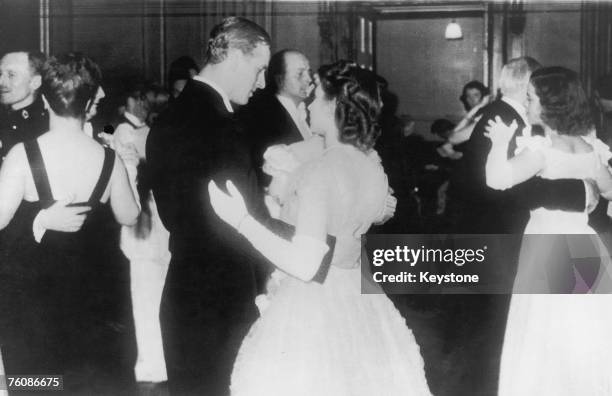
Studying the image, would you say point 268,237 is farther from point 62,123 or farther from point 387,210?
point 62,123

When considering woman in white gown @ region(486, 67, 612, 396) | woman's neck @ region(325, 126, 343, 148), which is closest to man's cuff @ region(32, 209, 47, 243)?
woman's neck @ region(325, 126, 343, 148)

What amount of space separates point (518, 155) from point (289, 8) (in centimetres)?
392

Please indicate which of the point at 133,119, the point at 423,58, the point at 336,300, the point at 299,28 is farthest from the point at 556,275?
the point at 423,58

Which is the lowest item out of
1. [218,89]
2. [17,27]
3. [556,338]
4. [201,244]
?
[556,338]

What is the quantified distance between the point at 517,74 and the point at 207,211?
149cm

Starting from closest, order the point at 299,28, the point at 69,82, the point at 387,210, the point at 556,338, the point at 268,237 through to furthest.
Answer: the point at 268,237
the point at 69,82
the point at 387,210
the point at 556,338
the point at 299,28

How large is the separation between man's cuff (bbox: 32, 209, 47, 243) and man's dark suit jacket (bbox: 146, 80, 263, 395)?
0.93 feet

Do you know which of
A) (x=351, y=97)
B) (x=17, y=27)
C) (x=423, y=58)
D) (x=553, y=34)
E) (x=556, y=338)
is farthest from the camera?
(x=423, y=58)

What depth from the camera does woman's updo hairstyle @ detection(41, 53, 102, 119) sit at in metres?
1.98

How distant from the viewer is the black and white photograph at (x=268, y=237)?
190 centimetres

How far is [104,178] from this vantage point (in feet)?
6.76

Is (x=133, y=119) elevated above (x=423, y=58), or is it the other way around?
(x=423, y=58)

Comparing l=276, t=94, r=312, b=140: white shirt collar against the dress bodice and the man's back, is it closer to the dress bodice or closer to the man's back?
the man's back

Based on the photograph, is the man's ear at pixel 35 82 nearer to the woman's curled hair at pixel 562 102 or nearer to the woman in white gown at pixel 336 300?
the woman in white gown at pixel 336 300
